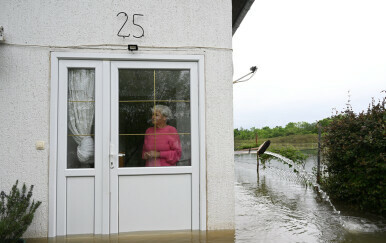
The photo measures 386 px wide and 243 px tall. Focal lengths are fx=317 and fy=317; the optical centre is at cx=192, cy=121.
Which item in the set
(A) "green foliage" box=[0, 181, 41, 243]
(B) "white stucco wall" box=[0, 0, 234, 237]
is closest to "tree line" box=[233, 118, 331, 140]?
(B) "white stucco wall" box=[0, 0, 234, 237]

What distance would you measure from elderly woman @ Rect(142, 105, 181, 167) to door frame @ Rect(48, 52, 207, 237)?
35 cm

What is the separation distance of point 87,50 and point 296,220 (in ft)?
13.5

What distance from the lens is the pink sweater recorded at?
428cm

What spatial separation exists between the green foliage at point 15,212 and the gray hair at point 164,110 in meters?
1.85

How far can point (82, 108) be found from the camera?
4.23 metres

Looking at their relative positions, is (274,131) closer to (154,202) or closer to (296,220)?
(296,220)

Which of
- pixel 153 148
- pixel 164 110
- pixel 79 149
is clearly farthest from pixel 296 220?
pixel 79 149

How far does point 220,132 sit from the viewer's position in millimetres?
4312

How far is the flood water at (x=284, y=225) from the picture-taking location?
412 centimetres

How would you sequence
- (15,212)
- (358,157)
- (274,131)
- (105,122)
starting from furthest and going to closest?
(274,131), (358,157), (105,122), (15,212)

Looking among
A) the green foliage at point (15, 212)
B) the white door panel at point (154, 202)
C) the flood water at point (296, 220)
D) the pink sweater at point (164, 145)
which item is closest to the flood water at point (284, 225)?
the flood water at point (296, 220)

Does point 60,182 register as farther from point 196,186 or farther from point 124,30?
point 124,30

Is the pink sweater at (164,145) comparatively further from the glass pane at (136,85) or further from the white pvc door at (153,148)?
the glass pane at (136,85)

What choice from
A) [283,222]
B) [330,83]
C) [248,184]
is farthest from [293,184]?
[330,83]
